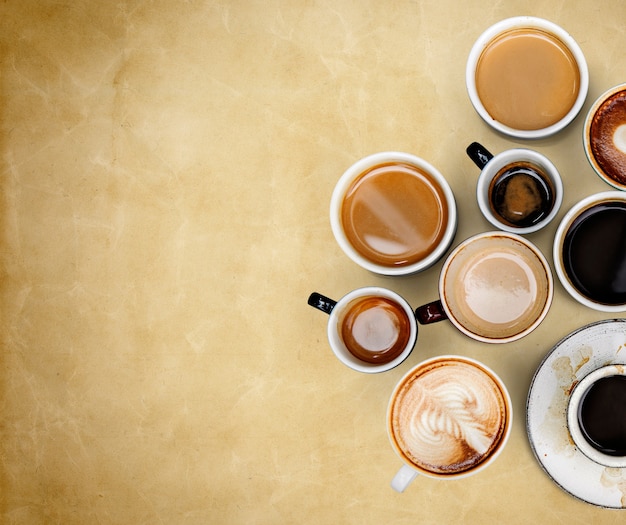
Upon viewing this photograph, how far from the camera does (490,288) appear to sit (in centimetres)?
108

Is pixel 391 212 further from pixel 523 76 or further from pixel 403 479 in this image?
pixel 403 479

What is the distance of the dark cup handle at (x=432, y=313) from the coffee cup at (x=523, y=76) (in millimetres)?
359

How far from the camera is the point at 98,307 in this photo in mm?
1245

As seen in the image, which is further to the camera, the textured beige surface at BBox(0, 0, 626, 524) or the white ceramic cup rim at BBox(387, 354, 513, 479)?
the textured beige surface at BBox(0, 0, 626, 524)

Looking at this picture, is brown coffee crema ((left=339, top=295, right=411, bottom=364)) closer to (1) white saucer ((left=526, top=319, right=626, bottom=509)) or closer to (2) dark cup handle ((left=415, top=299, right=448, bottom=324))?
(2) dark cup handle ((left=415, top=299, right=448, bottom=324))

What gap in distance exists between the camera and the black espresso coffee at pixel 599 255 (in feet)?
3.39

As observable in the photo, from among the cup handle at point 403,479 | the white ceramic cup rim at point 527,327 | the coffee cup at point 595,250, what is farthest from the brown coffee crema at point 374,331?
the coffee cup at point 595,250

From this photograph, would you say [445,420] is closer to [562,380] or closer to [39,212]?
[562,380]

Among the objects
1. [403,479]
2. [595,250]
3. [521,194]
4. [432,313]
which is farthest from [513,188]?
[403,479]

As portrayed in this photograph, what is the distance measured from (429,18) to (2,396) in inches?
50.4

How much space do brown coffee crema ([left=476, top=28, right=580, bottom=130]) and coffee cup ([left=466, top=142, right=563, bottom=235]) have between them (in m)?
0.08

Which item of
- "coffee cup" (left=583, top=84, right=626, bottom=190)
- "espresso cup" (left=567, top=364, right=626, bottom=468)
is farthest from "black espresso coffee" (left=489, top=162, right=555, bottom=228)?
"espresso cup" (left=567, top=364, right=626, bottom=468)

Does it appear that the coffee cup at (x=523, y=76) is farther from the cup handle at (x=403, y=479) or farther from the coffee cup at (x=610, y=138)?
the cup handle at (x=403, y=479)

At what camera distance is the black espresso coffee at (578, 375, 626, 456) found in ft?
3.38
